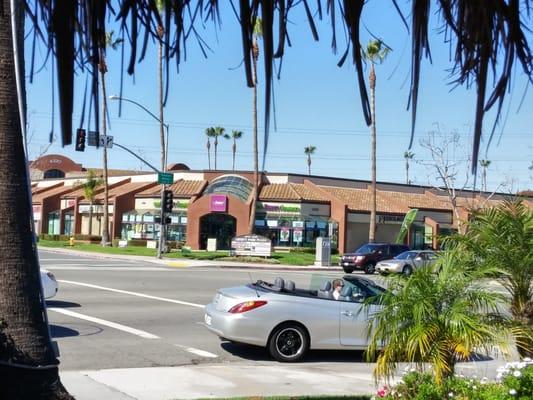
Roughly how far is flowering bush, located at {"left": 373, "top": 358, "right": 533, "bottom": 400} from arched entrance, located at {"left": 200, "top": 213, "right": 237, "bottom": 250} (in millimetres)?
50499

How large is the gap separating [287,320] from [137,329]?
372 centimetres

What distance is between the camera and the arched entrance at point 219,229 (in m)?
56.1

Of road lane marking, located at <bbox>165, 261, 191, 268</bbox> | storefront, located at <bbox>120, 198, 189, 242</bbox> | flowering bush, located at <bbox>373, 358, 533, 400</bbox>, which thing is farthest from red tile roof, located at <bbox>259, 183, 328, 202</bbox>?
flowering bush, located at <bbox>373, 358, 533, 400</bbox>

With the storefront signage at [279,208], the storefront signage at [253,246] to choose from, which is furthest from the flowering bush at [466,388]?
the storefront signage at [279,208]

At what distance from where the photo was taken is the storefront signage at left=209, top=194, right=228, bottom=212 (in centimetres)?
5422

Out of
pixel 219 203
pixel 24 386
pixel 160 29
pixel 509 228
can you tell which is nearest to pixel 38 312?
pixel 24 386

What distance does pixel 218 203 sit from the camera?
5428 cm

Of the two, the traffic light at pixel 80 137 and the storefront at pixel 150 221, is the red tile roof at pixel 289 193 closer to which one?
the storefront at pixel 150 221

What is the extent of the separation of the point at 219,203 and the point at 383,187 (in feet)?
58.9

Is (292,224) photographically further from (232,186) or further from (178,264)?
(178,264)

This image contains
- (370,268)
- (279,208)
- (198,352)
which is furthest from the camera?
(279,208)

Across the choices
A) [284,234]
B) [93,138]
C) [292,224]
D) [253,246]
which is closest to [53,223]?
[284,234]

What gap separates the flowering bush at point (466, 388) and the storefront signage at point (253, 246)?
38.0 m

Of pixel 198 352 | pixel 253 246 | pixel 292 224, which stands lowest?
pixel 198 352
